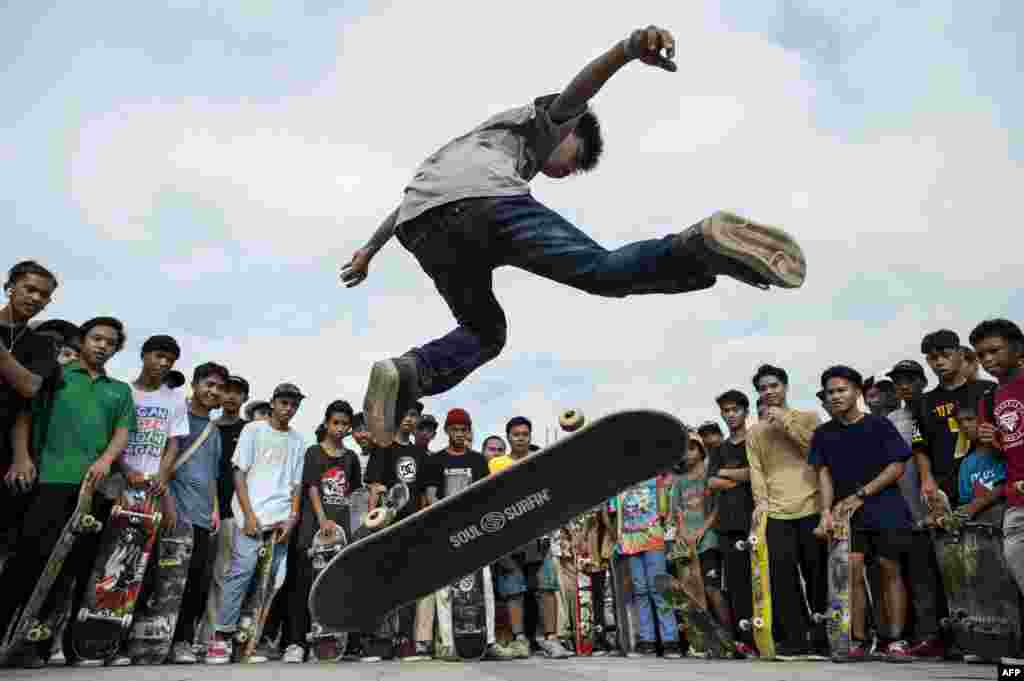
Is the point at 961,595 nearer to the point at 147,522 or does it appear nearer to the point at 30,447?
the point at 147,522

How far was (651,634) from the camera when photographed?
6.55 meters

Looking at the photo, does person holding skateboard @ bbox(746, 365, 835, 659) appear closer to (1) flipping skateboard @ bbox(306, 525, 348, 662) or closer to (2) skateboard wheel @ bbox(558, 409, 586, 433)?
(2) skateboard wheel @ bbox(558, 409, 586, 433)

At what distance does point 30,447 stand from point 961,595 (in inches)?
246

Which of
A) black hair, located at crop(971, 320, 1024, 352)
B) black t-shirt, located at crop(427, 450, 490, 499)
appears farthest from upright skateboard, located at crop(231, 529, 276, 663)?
black hair, located at crop(971, 320, 1024, 352)

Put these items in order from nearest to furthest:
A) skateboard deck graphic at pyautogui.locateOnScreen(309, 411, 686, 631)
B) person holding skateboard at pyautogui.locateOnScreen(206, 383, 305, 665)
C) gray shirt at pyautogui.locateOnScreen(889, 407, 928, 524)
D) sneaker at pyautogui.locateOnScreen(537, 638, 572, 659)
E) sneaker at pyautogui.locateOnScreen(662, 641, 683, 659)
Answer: skateboard deck graphic at pyautogui.locateOnScreen(309, 411, 686, 631), gray shirt at pyautogui.locateOnScreen(889, 407, 928, 524), person holding skateboard at pyautogui.locateOnScreen(206, 383, 305, 665), sneaker at pyautogui.locateOnScreen(537, 638, 572, 659), sneaker at pyautogui.locateOnScreen(662, 641, 683, 659)

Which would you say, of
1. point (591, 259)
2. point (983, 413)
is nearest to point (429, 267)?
point (591, 259)

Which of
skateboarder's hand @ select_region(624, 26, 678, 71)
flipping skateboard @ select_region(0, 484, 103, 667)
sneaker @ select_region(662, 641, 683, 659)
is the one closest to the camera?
skateboarder's hand @ select_region(624, 26, 678, 71)

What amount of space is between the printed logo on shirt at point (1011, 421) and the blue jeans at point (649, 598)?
298 centimetres

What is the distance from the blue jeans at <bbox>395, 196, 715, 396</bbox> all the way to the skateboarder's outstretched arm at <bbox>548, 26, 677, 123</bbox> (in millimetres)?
489

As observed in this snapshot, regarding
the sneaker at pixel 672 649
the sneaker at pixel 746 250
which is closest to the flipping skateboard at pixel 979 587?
the sneaker at pixel 672 649

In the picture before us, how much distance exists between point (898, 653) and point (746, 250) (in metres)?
3.84

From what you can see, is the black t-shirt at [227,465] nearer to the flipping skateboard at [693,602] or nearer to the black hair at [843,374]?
the flipping skateboard at [693,602]

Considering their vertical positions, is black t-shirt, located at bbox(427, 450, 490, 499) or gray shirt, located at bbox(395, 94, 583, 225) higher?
gray shirt, located at bbox(395, 94, 583, 225)

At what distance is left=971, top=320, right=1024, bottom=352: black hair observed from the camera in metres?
4.97
